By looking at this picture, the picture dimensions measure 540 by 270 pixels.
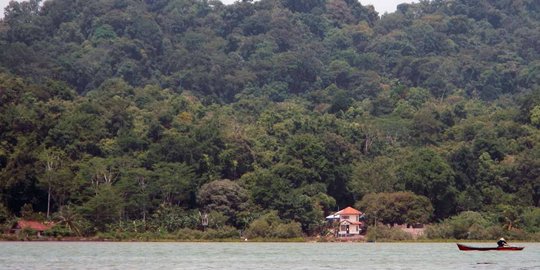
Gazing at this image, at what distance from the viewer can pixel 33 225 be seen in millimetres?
77875

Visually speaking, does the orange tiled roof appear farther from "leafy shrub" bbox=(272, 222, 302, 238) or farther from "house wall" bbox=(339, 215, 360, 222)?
"leafy shrub" bbox=(272, 222, 302, 238)

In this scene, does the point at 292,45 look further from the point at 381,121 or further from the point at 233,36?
the point at 381,121

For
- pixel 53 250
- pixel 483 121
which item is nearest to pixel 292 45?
pixel 483 121

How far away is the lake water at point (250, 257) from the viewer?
50000 millimetres

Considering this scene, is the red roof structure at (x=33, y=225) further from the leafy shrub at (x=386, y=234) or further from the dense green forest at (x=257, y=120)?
the leafy shrub at (x=386, y=234)

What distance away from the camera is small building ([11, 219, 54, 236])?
77.4m

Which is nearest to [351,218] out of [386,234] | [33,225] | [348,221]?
[348,221]

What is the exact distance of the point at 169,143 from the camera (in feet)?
294

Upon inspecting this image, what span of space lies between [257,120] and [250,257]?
166 feet

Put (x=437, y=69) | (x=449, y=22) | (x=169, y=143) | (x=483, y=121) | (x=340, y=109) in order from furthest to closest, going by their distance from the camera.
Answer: (x=449, y=22) → (x=437, y=69) → (x=340, y=109) → (x=483, y=121) → (x=169, y=143)

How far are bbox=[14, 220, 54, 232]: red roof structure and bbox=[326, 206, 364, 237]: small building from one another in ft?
67.0

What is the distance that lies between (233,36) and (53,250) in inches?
3546

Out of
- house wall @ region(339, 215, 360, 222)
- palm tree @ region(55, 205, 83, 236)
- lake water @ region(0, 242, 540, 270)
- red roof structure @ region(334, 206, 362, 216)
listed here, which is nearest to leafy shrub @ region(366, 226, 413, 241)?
house wall @ region(339, 215, 360, 222)

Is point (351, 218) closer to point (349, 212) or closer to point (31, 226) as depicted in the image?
point (349, 212)
